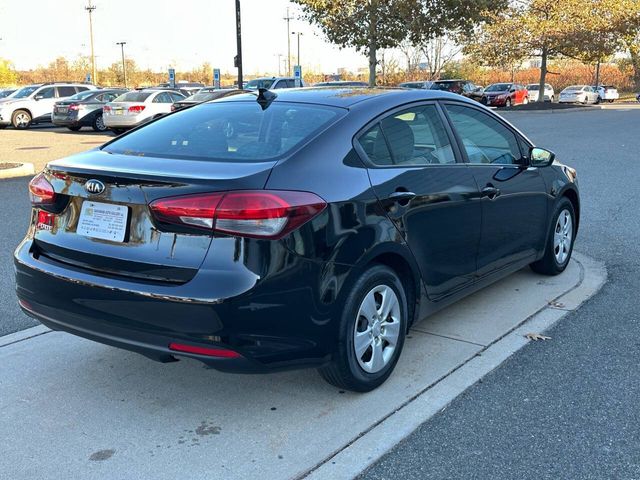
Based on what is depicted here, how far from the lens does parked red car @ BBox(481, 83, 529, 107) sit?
42.3 metres

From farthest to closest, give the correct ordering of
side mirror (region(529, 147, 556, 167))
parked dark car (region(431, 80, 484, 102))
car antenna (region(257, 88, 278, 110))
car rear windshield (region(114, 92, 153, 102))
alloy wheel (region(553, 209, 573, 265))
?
parked dark car (region(431, 80, 484, 102)) → car rear windshield (region(114, 92, 153, 102)) → alloy wheel (region(553, 209, 573, 265)) → side mirror (region(529, 147, 556, 167)) → car antenna (region(257, 88, 278, 110))

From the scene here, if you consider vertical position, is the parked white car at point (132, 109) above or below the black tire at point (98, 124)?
above

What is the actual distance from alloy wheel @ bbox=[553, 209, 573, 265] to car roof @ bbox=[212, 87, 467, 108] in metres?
1.77

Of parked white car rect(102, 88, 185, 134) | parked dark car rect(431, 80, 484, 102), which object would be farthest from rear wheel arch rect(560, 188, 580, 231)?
parked dark car rect(431, 80, 484, 102)

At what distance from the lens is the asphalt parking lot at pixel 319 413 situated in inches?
113

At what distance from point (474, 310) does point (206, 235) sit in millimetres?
2608

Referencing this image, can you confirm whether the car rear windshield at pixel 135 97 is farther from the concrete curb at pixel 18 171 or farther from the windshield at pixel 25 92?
the concrete curb at pixel 18 171

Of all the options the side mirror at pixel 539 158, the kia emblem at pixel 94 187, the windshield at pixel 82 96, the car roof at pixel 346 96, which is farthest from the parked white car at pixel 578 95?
the kia emblem at pixel 94 187

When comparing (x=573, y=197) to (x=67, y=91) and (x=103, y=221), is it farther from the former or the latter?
(x=67, y=91)

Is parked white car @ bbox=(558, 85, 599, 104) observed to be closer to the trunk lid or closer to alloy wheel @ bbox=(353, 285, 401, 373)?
alloy wheel @ bbox=(353, 285, 401, 373)

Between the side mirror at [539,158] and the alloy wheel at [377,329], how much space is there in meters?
1.93

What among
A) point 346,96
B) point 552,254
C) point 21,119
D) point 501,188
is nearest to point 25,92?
point 21,119

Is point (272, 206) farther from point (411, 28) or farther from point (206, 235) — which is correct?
point (411, 28)

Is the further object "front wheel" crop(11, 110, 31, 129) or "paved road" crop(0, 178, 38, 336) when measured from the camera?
"front wheel" crop(11, 110, 31, 129)
